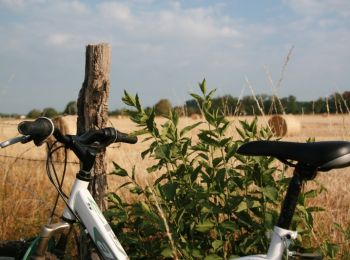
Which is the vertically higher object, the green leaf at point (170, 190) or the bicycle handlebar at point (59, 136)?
the bicycle handlebar at point (59, 136)

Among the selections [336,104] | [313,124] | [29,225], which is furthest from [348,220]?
[313,124]

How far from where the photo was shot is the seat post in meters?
1.68

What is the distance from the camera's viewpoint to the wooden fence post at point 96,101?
341cm

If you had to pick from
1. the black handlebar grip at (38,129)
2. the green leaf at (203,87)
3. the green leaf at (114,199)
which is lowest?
the green leaf at (114,199)

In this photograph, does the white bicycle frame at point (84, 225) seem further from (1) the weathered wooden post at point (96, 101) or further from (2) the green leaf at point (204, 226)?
(1) the weathered wooden post at point (96, 101)

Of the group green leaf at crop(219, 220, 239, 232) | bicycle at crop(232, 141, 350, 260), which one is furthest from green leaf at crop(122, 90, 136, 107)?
bicycle at crop(232, 141, 350, 260)

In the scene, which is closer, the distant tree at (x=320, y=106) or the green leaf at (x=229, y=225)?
the green leaf at (x=229, y=225)

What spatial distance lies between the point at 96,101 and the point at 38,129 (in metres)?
1.61

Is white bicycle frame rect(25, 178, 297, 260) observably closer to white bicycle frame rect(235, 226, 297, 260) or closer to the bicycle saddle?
white bicycle frame rect(235, 226, 297, 260)

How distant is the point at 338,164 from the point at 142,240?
5.63 ft

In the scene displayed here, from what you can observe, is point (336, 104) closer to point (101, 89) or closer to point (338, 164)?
point (101, 89)

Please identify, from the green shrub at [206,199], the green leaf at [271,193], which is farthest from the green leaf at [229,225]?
the green leaf at [271,193]

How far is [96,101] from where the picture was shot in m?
3.43

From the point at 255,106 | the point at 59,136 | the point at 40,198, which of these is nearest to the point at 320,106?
the point at 255,106
